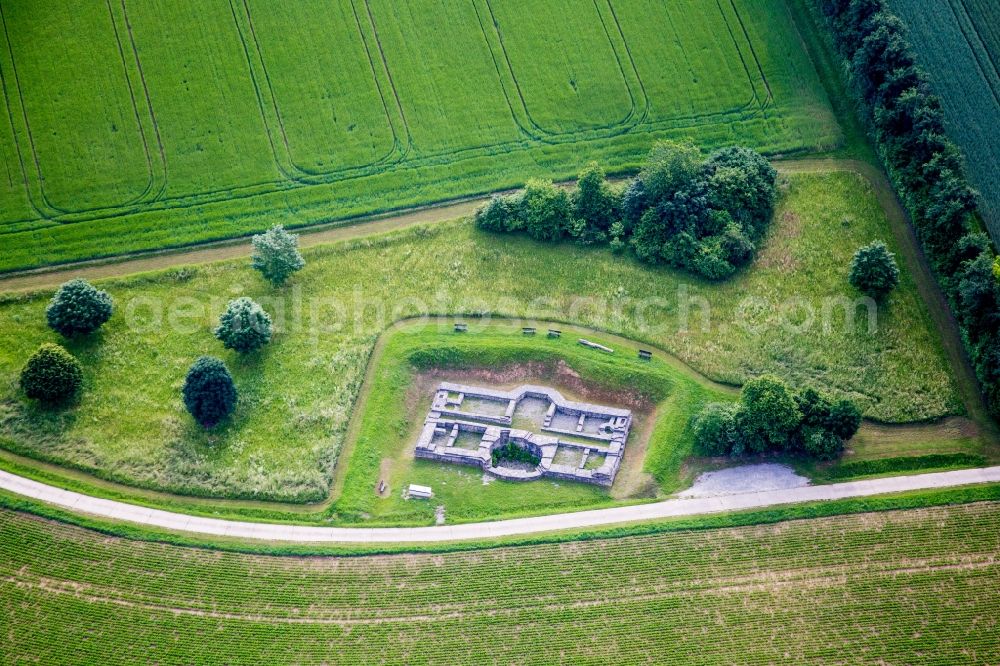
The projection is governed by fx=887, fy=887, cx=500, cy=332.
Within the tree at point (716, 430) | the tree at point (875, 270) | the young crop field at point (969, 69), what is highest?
the young crop field at point (969, 69)

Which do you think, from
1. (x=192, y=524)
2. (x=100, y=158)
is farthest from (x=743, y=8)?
(x=192, y=524)

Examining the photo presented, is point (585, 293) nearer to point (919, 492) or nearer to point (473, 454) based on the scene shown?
point (473, 454)

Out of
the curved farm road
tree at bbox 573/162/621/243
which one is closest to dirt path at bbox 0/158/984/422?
tree at bbox 573/162/621/243

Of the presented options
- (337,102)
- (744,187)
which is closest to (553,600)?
(744,187)

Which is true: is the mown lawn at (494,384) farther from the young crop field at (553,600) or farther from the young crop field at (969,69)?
the young crop field at (969,69)

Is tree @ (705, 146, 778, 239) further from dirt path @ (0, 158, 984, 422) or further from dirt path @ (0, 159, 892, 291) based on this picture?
dirt path @ (0, 159, 892, 291)

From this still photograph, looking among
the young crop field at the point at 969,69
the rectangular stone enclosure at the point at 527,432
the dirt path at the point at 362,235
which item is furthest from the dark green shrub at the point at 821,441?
the young crop field at the point at 969,69

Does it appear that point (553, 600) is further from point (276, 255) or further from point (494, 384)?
point (276, 255)
